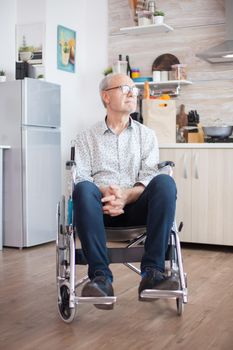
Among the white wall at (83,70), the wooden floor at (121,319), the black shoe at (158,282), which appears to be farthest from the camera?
the white wall at (83,70)

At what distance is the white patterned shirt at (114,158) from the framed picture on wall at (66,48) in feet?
8.12

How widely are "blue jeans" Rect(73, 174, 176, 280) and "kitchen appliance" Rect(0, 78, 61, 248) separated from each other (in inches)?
77.9

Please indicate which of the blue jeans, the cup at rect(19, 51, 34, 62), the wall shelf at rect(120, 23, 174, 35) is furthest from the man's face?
the cup at rect(19, 51, 34, 62)

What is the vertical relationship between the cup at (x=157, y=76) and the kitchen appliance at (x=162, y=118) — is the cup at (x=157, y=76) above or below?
above

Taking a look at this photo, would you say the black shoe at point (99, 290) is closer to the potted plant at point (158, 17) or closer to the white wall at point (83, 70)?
the white wall at point (83, 70)

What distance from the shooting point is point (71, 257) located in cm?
220

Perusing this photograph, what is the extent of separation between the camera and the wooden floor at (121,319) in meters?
2.00

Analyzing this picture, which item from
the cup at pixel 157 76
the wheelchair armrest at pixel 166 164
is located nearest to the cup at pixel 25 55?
the cup at pixel 157 76

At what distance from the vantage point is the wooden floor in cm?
200

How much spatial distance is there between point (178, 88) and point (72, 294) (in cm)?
292

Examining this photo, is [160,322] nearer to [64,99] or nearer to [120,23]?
[64,99]

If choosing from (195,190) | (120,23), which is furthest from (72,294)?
(120,23)

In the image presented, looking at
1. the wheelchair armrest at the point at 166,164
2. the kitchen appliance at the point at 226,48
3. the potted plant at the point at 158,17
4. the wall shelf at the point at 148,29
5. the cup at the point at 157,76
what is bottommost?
the wheelchair armrest at the point at 166,164

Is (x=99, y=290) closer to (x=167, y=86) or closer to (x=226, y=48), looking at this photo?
(x=226, y=48)
